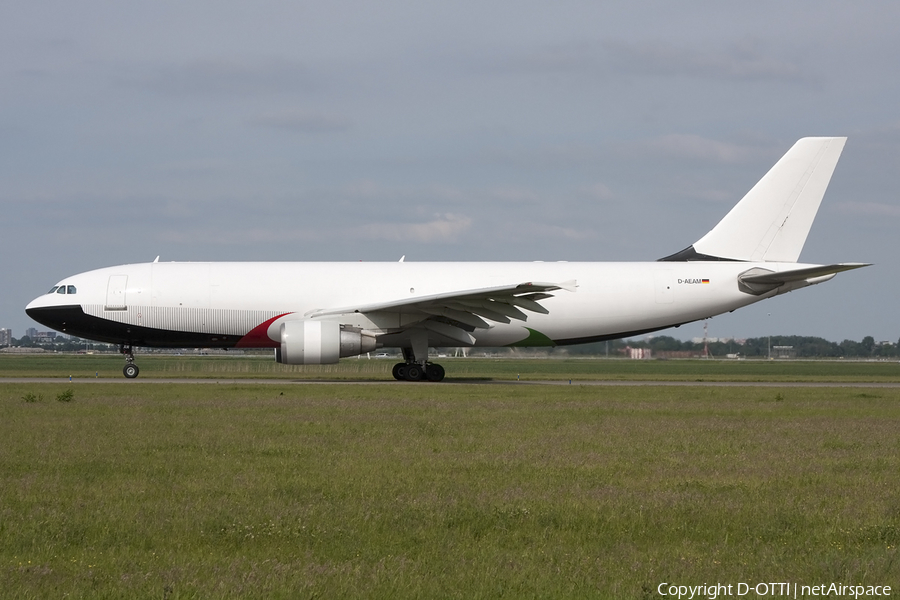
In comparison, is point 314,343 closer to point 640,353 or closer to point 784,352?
point 640,353

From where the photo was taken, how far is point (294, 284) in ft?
85.4

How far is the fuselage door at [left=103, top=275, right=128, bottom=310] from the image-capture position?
2591 cm

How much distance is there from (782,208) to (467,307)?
413 inches

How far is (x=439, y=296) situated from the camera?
23.8 m

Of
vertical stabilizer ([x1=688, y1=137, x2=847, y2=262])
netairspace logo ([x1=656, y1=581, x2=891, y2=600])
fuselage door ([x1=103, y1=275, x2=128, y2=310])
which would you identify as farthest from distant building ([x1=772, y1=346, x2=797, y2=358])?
netairspace logo ([x1=656, y1=581, x2=891, y2=600])

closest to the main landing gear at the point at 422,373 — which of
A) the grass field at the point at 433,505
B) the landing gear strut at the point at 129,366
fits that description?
the landing gear strut at the point at 129,366

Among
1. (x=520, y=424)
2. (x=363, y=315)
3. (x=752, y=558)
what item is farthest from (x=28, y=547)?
(x=363, y=315)

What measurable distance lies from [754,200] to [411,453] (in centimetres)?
2054

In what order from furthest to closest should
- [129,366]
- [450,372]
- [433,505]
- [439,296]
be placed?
1. [450,372]
2. [129,366]
3. [439,296]
4. [433,505]

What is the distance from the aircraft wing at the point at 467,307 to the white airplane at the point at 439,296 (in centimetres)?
4

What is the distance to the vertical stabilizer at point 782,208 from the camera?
27.9m

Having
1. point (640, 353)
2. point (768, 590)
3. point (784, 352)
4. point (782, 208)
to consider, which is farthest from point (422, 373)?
A: point (784, 352)

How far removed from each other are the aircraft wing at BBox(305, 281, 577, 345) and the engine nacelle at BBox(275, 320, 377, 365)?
111 cm

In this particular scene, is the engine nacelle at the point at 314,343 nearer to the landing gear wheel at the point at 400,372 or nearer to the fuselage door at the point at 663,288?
the landing gear wheel at the point at 400,372
